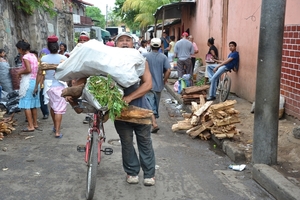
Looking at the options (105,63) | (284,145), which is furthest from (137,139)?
(284,145)

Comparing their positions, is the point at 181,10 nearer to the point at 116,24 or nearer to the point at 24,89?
the point at 24,89

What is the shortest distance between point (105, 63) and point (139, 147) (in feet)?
3.92

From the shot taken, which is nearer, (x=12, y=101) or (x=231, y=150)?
(x=231, y=150)

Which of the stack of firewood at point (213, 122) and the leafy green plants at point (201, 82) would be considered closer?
the stack of firewood at point (213, 122)

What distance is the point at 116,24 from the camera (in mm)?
96750

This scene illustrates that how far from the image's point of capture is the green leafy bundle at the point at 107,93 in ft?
13.8

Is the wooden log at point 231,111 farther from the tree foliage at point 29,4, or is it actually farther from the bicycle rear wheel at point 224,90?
the tree foliage at point 29,4

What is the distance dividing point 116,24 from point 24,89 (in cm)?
9077

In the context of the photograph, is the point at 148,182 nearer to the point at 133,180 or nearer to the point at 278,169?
the point at 133,180

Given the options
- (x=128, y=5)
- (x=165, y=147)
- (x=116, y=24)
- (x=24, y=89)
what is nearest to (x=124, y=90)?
(x=165, y=147)

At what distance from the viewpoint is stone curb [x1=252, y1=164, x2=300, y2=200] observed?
436cm

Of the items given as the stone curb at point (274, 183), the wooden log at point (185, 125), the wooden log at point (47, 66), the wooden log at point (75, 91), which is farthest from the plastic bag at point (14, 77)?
the stone curb at point (274, 183)

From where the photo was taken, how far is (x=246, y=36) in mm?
10695

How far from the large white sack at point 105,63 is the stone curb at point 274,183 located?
1970 mm
